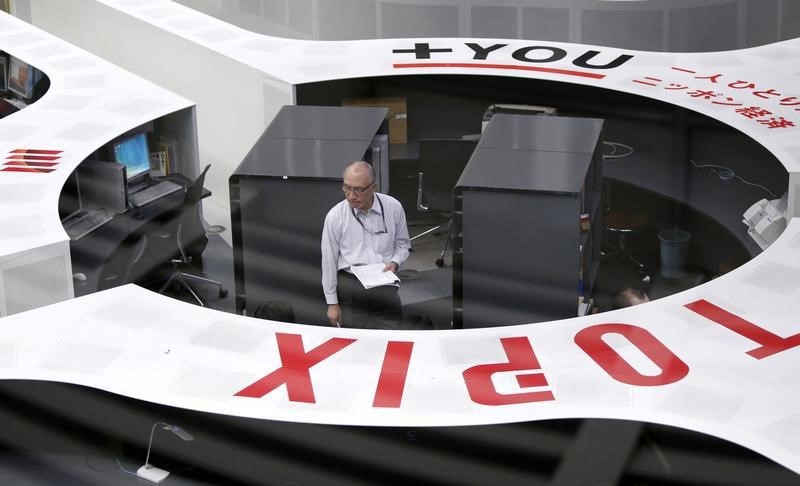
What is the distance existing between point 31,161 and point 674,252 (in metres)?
3.79

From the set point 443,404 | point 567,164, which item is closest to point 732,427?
point 443,404

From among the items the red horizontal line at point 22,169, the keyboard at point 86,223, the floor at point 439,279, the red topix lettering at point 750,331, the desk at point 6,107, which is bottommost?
the floor at point 439,279

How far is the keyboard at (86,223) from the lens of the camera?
18.5ft

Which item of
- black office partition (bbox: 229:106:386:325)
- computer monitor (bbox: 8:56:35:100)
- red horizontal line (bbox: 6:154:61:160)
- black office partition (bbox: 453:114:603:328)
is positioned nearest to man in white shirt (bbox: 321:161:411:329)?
black office partition (bbox: 229:106:386:325)

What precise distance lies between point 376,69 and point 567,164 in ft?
8.60

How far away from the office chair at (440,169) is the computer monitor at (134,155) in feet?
5.72

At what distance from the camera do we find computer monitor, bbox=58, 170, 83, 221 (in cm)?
587

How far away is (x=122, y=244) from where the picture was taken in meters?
5.99

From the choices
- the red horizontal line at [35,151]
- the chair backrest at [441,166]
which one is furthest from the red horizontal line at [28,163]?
the chair backrest at [441,166]

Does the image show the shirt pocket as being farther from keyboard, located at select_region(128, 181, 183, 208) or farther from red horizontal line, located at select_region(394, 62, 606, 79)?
red horizontal line, located at select_region(394, 62, 606, 79)

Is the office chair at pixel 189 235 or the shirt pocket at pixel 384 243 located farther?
the office chair at pixel 189 235

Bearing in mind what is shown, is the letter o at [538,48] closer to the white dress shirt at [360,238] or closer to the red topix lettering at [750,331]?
the white dress shirt at [360,238]

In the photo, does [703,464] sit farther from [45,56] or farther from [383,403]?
[45,56]

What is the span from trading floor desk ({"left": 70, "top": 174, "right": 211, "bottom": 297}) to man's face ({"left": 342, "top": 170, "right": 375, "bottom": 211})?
1767 millimetres
